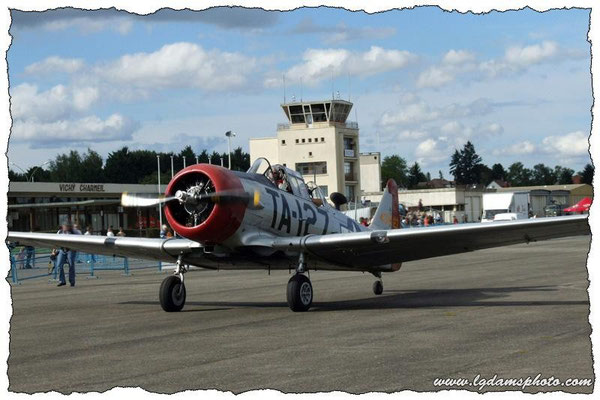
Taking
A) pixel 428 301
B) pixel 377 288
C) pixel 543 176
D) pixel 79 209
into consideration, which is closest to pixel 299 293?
pixel 428 301

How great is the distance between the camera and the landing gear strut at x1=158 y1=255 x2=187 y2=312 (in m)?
15.5

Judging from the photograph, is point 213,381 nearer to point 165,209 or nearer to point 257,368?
point 257,368

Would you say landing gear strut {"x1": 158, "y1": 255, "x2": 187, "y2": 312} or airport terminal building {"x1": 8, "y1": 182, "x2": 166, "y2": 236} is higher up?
airport terminal building {"x1": 8, "y1": 182, "x2": 166, "y2": 236}

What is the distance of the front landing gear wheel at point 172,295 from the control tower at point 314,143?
3588 inches

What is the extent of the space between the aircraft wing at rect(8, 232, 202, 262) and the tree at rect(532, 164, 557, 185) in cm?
16164

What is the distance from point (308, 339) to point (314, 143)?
97.9 metres

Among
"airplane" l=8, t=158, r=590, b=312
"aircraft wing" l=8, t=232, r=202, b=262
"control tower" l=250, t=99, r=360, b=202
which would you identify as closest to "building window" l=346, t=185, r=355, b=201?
"control tower" l=250, t=99, r=360, b=202

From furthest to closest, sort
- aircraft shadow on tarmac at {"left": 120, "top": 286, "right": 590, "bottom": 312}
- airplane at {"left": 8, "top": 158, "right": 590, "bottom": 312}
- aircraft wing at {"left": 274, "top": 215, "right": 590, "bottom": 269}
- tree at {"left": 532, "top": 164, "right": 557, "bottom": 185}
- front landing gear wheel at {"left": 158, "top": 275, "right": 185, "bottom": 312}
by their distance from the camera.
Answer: tree at {"left": 532, "top": 164, "right": 557, "bottom": 185} → front landing gear wheel at {"left": 158, "top": 275, "right": 185, "bottom": 312} → aircraft shadow on tarmac at {"left": 120, "top": 286, "right": 590, "bottom": 312} → aircraft wing at {"left": 274, "top": 215, "right": 590, "bottom": 269} → airplane at {"left": 8, "top": 158, "right": 590, "bottom": 312}

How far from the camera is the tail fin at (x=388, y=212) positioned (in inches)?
773

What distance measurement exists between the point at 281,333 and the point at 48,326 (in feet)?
13.6

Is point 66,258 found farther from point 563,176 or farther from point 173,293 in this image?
point 563,176

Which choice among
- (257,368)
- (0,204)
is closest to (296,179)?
(257,368)

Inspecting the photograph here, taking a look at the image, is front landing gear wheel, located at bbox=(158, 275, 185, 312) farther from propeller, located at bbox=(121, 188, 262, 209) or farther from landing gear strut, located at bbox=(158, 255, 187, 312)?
propeller, located at bbox=(121, 188, 262, 209)

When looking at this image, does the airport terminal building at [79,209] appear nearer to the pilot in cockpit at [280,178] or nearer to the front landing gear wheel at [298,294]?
the pilot in cockpit at [280,178]
